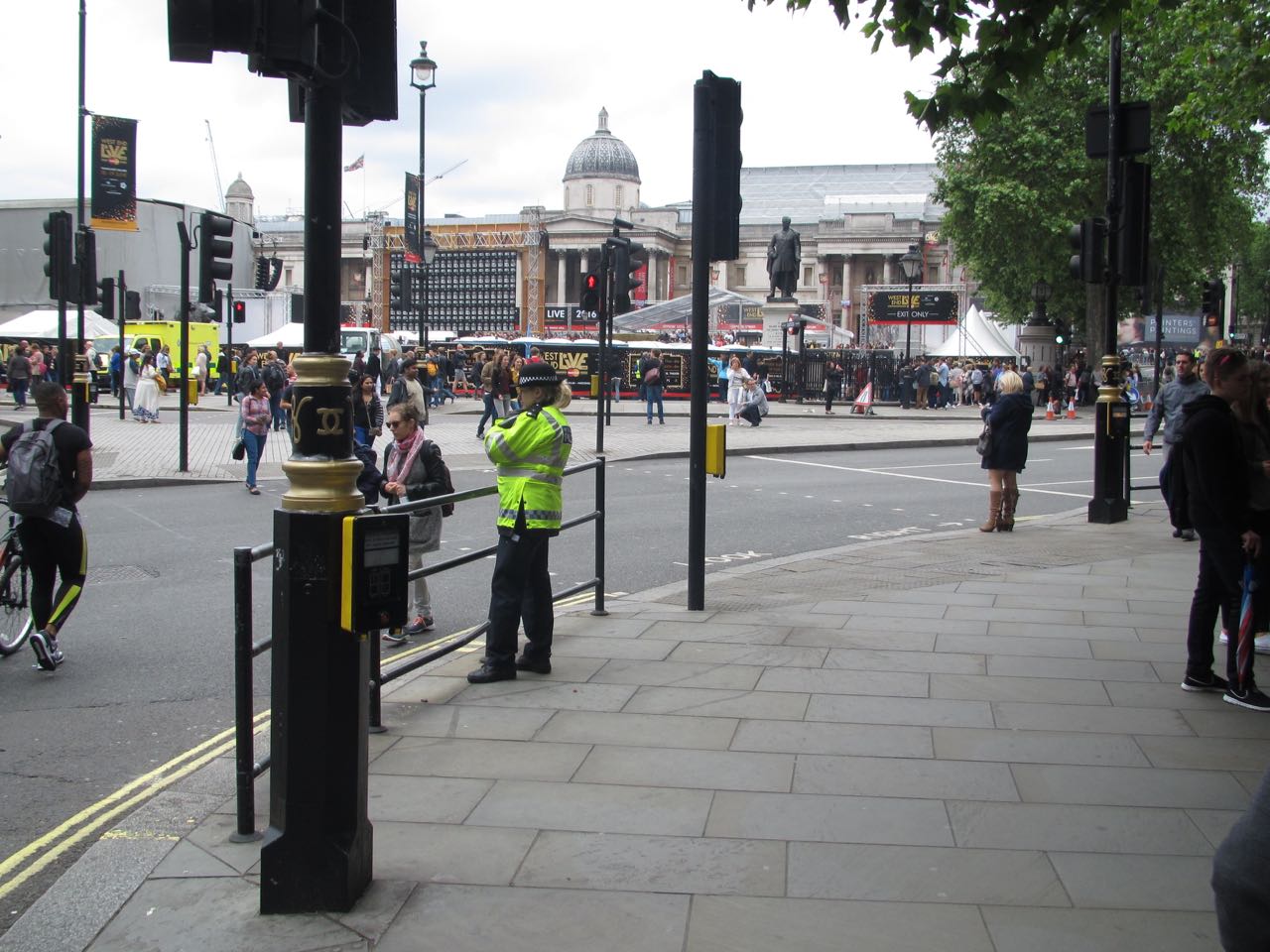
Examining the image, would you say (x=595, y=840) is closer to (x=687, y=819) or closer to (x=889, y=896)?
(x=687, y=819)

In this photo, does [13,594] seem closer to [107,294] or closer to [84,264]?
[84,264]

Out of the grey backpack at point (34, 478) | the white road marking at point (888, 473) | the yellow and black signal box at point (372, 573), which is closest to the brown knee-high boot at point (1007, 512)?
the white road marking at point (888, 473)

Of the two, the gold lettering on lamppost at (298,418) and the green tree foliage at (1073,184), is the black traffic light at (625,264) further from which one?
the green tree foliage at (1073,184)

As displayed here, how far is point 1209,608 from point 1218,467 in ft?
2.39

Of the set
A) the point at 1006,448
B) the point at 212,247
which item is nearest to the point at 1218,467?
the point at 1006,448

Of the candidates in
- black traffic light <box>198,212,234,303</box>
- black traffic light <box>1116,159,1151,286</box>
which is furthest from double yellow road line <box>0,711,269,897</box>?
black traffic light <box>198,212,234,303</box>

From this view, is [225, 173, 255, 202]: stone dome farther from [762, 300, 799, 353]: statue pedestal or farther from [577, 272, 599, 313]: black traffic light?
[577, 272, 599, 313]: black traffic light

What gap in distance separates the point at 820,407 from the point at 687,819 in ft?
115

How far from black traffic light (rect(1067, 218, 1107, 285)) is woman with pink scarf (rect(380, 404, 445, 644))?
300 inches

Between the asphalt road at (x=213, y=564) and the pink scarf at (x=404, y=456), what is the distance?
103cm

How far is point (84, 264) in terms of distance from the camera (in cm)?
1888

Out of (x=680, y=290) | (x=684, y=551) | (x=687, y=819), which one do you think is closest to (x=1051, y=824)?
(x=687, y=819)

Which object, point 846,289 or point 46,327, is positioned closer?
point 46,327

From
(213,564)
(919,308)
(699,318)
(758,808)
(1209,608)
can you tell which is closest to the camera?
(758,808)
